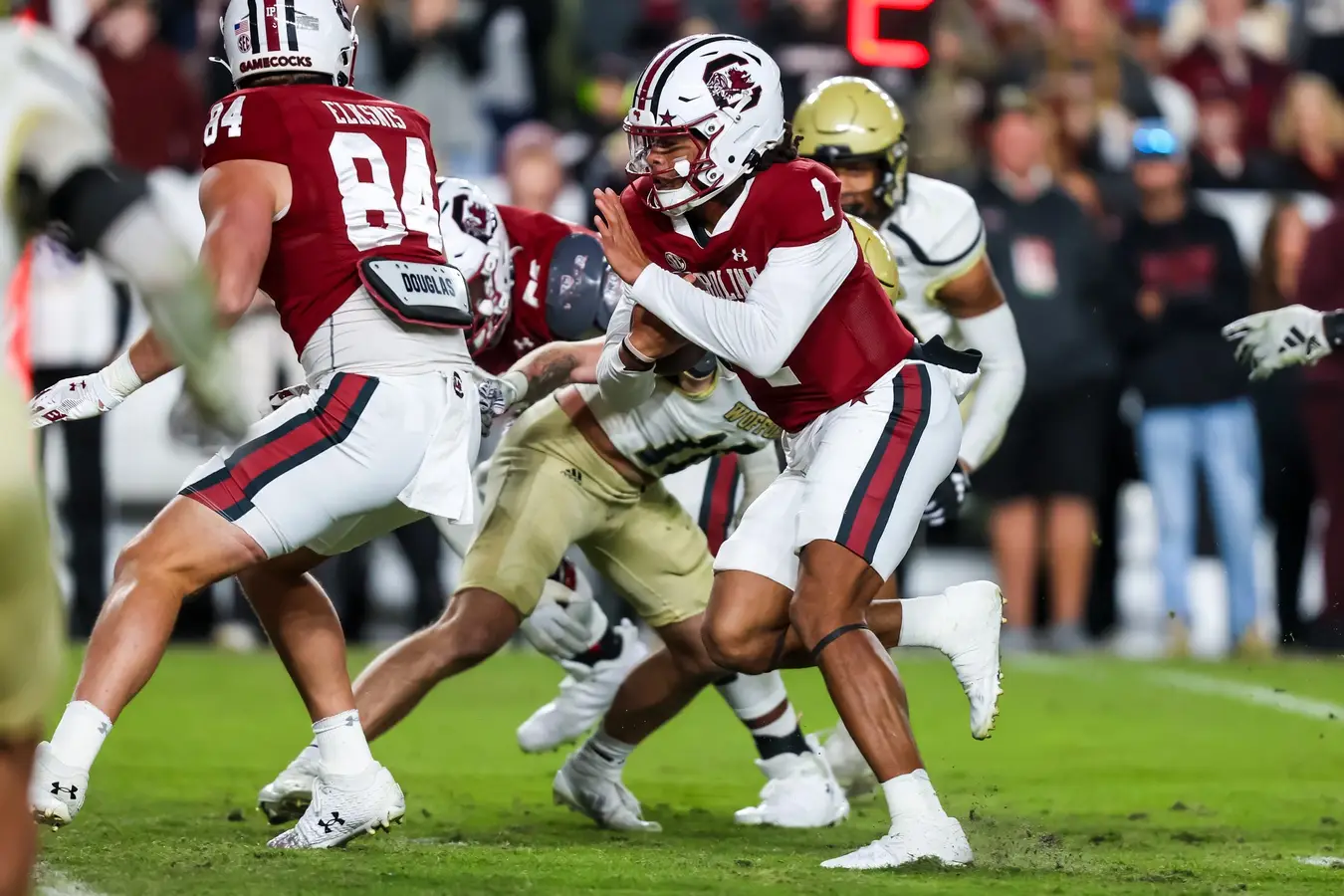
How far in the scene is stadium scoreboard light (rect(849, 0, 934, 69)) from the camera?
930 cm

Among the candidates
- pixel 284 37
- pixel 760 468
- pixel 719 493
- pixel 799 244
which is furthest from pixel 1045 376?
pixel 284 37

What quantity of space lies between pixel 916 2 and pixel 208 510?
5798mm

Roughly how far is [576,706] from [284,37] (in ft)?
8.29

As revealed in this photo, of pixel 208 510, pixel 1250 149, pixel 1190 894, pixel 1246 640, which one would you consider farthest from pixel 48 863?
pixel 1250 149

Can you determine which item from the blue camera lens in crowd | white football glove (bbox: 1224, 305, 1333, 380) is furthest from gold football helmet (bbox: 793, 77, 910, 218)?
the blue camera lens in crowd

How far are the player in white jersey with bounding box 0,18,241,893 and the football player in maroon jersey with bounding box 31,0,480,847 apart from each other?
53.5 inches

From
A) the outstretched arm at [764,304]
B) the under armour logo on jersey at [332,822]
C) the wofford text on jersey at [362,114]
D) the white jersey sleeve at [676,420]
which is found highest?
the wofford text on jersey at [362,114]

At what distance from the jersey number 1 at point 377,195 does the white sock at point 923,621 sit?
5.23 ft

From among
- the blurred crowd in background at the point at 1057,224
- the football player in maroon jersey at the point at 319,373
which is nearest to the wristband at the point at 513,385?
the football player in maroon jersey at the point at 319,373

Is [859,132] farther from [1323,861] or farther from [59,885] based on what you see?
[59,885]

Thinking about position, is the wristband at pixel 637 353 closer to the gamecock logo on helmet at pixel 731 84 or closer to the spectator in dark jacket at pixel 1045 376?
the gamecock logo on helmet at pixel 731 84

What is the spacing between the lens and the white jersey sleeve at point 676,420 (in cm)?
588

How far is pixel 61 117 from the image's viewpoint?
3.21 meters

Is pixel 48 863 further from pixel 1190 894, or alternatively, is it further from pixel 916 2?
pixel 916 2
